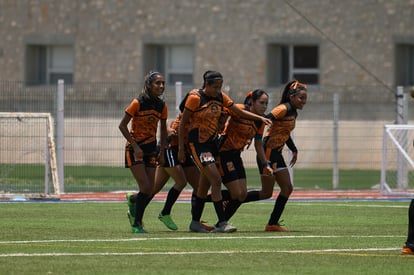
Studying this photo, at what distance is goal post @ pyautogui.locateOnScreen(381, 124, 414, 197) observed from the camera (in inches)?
1046

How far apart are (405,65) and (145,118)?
22093mm

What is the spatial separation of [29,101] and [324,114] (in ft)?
27.5

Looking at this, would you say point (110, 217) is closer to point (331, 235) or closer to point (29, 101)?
point (331, 235)

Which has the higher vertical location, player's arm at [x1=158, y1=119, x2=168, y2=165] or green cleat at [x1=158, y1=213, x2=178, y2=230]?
player's arm at [x1=158, y1=119, x2=168, y2=165]

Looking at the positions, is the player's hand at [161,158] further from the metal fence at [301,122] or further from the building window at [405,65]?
the building window at [405,65]

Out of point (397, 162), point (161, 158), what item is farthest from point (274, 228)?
point (397, 162)

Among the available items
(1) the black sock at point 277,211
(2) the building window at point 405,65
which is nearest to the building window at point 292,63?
(2) the building window at point 405,65

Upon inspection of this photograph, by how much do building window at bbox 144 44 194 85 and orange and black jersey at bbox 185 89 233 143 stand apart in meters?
23.2

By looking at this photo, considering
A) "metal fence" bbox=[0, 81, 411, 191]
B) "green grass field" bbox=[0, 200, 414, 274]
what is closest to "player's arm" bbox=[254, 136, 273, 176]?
"green grass field" bbox=[0, 200, 414, 274]

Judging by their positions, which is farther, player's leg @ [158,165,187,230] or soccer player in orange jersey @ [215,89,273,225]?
player's leg @ [158,165,187,230]

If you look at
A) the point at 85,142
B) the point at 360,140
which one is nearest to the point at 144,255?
the point at 85,142

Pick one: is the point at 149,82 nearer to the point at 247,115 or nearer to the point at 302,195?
the point at 247,115

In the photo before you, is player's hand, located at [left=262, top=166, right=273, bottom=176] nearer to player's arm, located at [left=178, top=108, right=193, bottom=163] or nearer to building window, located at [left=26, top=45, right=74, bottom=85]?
player's arm, located at [left=178, top=108, right=193, bottom=163]

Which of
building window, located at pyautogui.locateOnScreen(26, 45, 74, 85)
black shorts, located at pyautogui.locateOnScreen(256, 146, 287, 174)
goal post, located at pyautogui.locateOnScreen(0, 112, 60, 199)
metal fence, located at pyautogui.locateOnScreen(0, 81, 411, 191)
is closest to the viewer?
black shorts, located at pyautogui.locateOnScreen(256, 146, 287, 174)
